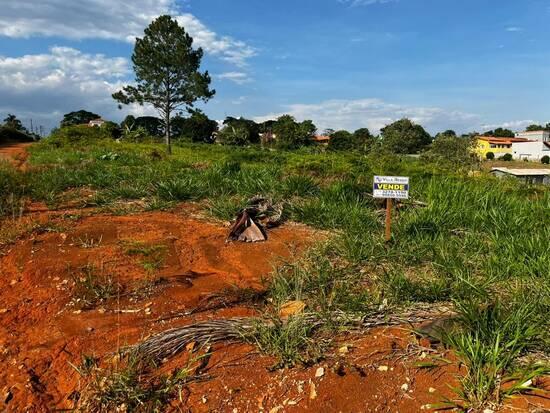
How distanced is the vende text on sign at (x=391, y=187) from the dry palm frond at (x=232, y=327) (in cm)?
123

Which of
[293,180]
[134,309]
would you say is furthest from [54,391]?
[293,180]

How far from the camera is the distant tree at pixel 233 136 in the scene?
39.5 m

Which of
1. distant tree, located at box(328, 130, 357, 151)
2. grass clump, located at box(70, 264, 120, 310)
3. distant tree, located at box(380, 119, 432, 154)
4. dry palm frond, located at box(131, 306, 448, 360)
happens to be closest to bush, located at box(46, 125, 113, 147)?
distant tree, located at box(328, 130, 357, 151)

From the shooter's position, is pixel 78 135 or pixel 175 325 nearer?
pixel 175 325

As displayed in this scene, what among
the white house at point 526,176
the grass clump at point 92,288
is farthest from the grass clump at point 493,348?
the white house at point 526,176

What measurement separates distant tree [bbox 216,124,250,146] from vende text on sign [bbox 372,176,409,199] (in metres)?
36.5

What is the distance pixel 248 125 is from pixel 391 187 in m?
46.0

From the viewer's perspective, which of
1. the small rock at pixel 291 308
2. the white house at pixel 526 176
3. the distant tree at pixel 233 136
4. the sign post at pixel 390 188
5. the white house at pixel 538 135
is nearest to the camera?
the small rock at pixel 291 308

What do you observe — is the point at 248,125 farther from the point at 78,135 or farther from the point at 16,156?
the point at 16,156

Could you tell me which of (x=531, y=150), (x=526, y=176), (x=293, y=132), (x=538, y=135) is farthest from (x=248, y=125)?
Result: (x=538, y=135)

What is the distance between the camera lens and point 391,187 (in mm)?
3420

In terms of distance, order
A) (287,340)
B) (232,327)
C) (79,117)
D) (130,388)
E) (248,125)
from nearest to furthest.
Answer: (130,388) < (287,340) < (232,327) < (248,125) < (79,117)

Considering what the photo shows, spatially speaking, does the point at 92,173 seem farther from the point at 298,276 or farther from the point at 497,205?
the point at 497,205

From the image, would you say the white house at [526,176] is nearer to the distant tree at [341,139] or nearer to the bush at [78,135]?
the distant tree at [341,139]
